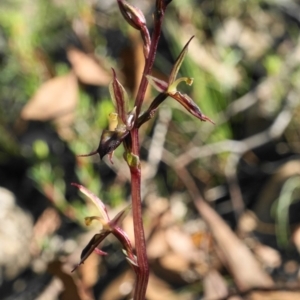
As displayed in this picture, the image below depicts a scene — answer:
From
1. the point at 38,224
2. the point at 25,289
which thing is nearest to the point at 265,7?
the point at 38,224

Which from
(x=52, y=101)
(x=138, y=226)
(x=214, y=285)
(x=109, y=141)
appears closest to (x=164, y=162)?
(x=52, y=101)

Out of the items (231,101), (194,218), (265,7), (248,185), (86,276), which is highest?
(265,7)

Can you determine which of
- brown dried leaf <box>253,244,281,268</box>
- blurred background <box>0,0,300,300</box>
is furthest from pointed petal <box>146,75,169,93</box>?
brown dried leaf <box>253,244,281,268</box>

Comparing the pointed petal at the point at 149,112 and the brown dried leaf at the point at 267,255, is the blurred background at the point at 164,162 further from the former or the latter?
the pointed petal at the point at 149,112

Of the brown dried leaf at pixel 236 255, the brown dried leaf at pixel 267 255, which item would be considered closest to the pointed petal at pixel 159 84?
the brown dried leaf at pixel 236 255

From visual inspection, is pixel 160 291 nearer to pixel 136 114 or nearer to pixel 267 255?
pixel 267 255

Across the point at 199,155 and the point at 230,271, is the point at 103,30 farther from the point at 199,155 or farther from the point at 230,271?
the point at 230,271
